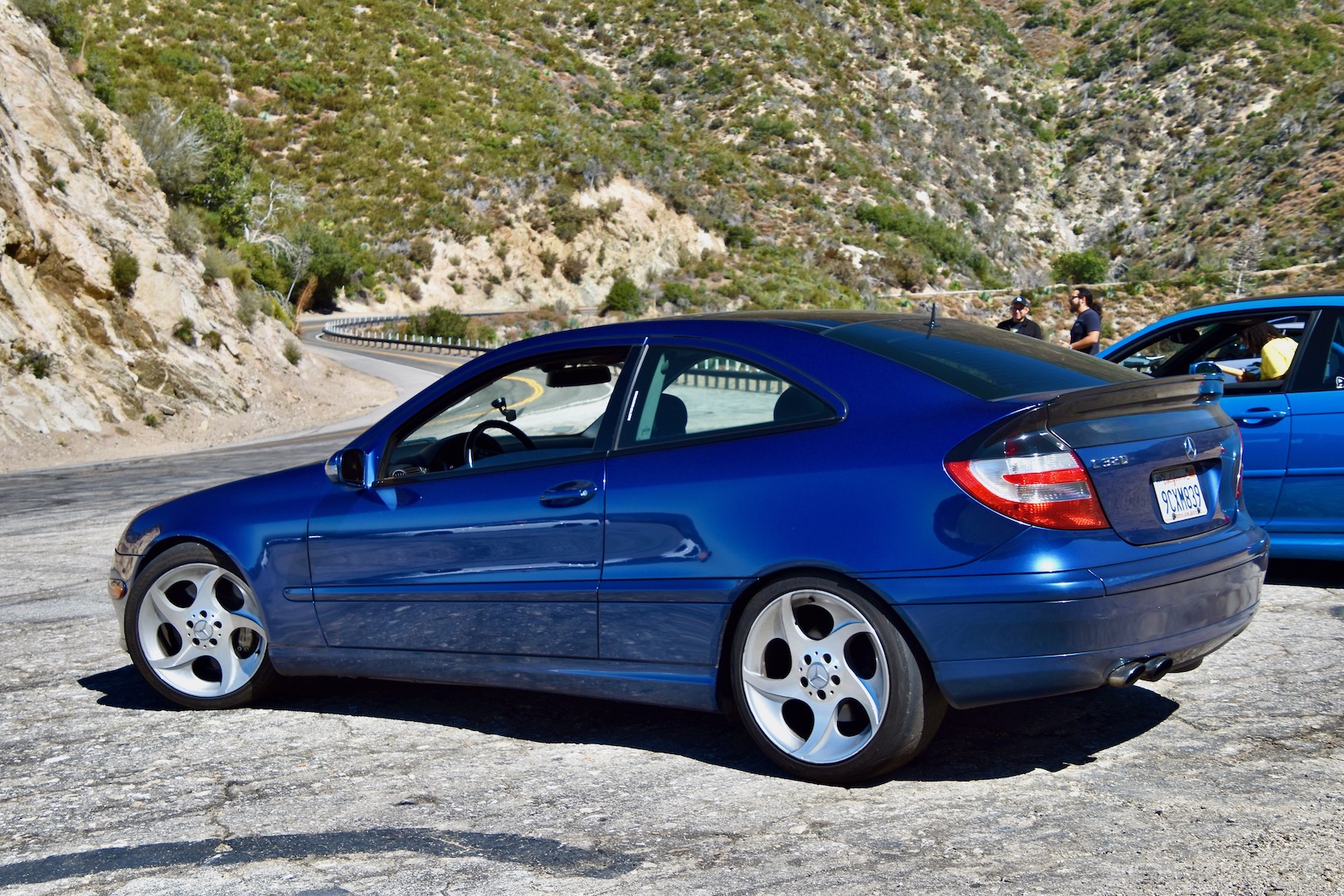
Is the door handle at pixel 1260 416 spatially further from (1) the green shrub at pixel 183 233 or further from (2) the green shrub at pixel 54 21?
(2) the green shrub at pixel 54 21

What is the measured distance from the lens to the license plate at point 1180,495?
167 inches

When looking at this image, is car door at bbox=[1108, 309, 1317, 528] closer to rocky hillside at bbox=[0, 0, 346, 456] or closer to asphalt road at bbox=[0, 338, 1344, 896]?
asphalt road at bbox=[0, 338, 1344, 896]

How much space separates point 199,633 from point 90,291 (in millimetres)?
20928

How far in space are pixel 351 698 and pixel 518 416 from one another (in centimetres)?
142

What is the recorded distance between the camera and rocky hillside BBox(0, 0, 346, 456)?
22094 mm

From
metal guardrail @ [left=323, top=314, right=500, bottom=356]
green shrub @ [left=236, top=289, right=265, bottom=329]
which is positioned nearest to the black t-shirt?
green shrub @ [left=236, top=289, right=265, bottom=329]

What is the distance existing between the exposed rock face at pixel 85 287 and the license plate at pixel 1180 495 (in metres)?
20.1

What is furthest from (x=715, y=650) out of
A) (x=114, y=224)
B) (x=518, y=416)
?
(x=114, y=224)

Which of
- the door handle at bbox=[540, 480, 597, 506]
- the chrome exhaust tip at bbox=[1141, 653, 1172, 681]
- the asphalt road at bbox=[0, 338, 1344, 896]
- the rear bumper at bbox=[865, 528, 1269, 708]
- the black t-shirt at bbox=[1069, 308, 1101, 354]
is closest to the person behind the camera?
the asphalt road at bbox=[0, 338, 1344, 896]

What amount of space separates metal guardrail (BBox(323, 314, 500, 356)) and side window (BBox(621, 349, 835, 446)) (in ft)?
133

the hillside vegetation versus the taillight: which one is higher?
the hillside vegetation

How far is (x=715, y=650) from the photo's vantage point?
4.40m

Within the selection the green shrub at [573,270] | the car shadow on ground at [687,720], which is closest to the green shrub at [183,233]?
the car shadow on ground at [687,720]

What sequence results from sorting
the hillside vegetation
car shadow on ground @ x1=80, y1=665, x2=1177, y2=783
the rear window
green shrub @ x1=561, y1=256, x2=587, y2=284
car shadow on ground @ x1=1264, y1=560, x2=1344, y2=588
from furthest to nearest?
green shrub @ x1=561, y1=256, x2=587, y2=284 → the hillside vegetation → car shadow on ground @ x1=1264, y1=560, x2=1344, y2=588 → car shadow on ground @ x1=80, y1=665, x2=1177, y2=783 → the rear window
